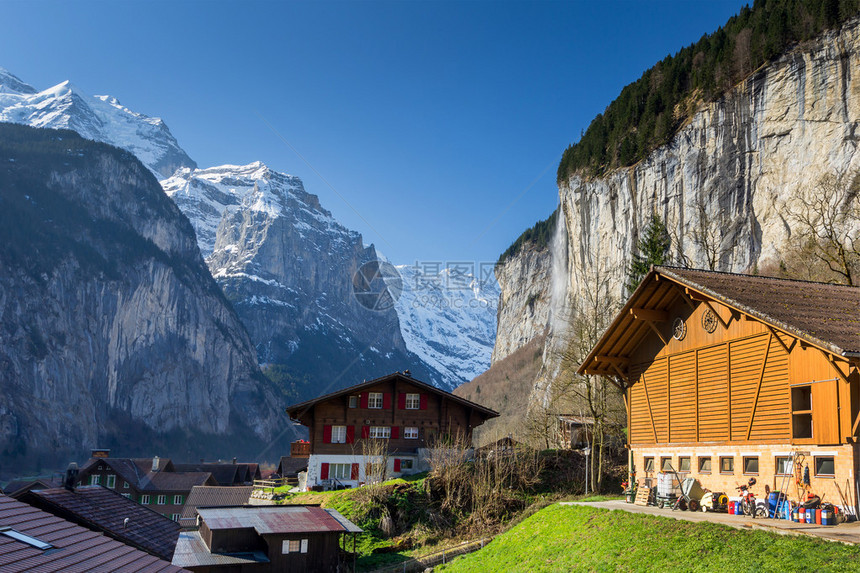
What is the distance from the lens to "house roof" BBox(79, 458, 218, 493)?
3226 inches

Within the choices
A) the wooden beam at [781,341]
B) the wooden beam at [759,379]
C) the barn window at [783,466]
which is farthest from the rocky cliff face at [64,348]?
the wooden beam at [781,341]

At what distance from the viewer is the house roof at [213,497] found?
209ft

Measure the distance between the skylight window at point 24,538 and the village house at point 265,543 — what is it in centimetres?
1387

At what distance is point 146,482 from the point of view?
83.2 metres

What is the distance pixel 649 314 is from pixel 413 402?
28.0m

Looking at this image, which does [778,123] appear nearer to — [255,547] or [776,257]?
[776,257]

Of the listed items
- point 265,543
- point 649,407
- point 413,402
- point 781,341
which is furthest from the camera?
point 413,402

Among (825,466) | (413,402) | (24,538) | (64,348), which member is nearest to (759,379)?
(825,466)

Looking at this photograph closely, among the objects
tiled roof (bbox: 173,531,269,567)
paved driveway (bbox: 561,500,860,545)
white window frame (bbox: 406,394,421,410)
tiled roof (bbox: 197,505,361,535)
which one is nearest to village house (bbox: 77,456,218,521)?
white window frame (bbox: 406,394,421,410)

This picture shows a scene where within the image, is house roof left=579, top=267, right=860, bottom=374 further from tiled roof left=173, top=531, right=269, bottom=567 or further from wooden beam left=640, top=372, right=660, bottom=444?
tiled roof left=173, top=531, right=269, bottom=567

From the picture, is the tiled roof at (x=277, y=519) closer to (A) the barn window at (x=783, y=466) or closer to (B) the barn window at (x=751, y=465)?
(B) the barn window at (x=751, y=465)

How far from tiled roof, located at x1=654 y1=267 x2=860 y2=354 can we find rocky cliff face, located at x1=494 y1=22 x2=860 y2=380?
83.1 ft

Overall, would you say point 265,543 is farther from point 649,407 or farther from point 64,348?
point 64,348

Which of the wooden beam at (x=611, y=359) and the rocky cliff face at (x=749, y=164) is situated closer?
the wooden beam at (x=611, y=359)
